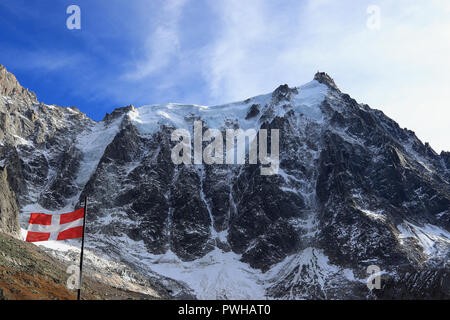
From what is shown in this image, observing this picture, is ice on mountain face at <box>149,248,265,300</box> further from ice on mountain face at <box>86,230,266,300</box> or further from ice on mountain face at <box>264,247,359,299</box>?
ice on mountain face at <box>264,247,359,299</box>

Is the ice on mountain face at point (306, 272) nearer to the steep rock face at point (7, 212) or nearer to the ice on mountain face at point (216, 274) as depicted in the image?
the ice on mountain face at point (216, 274)

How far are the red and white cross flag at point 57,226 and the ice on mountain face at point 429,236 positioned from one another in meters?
150

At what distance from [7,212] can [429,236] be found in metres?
152

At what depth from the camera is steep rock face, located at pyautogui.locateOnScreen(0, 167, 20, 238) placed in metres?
134

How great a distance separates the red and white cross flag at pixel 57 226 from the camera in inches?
1430

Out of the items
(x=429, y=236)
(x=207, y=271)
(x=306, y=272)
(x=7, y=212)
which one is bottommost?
(x=306, y=272)

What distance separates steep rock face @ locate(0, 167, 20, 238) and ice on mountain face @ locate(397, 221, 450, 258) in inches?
5316

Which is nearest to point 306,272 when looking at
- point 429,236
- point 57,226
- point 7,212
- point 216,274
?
point 216,274

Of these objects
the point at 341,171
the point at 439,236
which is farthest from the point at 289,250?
the point at 439,236

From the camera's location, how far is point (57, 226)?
37.2 metres

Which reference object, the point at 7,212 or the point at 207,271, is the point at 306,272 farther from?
the point at 7,212

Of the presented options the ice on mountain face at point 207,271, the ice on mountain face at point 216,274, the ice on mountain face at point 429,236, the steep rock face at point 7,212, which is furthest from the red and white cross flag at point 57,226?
the ice on mountain face at point 429,236

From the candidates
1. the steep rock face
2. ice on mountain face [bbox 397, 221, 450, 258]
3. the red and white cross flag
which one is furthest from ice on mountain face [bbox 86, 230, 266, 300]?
the red and white cross flag
